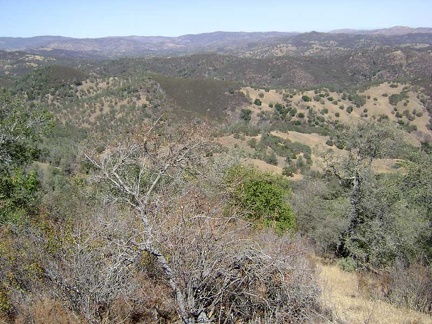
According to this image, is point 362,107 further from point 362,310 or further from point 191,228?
point 191,228

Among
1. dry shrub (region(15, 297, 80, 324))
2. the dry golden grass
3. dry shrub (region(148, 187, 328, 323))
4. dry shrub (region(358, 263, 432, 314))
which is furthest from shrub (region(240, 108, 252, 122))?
dry shrub (region(15, 297, 80, 324))

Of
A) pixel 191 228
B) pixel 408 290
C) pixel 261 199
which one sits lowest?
pixel 261 199

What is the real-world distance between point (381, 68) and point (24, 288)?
138m

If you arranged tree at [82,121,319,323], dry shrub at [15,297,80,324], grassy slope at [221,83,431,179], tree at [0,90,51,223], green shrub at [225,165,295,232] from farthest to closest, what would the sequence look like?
grassy slope at [221,83,431,179], green shrub at [225,165,295,232], tree at [0,90,51,223], dry shrub at [15,297,80,324], tree at [82,121,319,323]

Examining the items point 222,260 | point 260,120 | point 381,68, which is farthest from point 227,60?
point 222,260

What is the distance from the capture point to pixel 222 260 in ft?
18.8

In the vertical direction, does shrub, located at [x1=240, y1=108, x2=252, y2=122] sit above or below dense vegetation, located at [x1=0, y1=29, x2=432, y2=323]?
below

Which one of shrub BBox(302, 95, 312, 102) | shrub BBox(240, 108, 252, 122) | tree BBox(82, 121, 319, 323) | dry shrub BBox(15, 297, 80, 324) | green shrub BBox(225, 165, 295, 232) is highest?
tree BBox(82, 121, 319, 323)

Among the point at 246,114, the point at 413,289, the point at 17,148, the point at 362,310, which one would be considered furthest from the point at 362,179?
the point at 246,114

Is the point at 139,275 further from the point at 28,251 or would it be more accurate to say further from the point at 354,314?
the point at 354,314

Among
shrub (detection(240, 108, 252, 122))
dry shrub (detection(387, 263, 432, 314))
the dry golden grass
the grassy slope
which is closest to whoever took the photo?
the dry golden grass

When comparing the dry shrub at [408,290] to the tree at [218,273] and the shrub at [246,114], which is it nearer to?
the tree at [218,273]

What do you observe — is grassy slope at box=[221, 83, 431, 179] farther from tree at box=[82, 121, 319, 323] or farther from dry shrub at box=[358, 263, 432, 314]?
tree at box=[82, 121, 319, 323]

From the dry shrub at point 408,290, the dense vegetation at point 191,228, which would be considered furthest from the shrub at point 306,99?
the dry shrub at point 408,290
